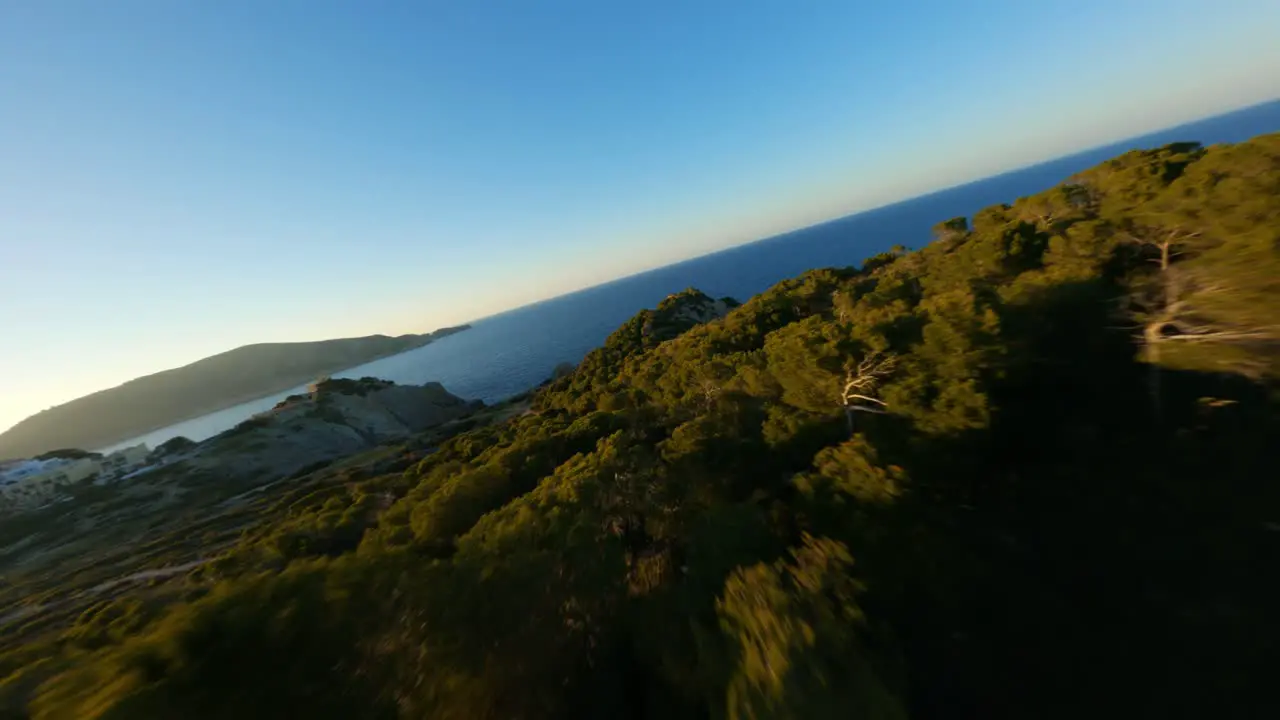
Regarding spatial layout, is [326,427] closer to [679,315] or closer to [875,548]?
[679,315]

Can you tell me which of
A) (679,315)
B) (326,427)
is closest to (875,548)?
(679,315)

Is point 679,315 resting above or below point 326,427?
above

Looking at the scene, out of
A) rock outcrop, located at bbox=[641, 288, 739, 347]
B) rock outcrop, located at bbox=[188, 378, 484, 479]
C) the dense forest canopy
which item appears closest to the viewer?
the dense forest canopy

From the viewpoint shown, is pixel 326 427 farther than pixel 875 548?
Yes

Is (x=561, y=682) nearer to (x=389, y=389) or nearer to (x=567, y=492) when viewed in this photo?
(x=567, y=492)

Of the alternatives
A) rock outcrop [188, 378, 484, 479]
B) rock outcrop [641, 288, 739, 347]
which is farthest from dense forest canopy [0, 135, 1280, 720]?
rock outcrop [188, 378, 484, 479]

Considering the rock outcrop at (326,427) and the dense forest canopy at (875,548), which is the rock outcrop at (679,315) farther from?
the dense forest canopy at (875,548)

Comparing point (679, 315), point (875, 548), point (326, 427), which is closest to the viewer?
point (875, 548)

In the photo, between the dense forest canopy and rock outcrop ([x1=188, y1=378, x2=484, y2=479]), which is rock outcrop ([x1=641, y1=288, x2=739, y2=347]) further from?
the dense forest canopy
